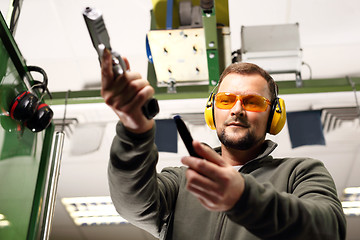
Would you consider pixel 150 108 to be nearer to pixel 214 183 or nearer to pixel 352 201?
pixel 214 183

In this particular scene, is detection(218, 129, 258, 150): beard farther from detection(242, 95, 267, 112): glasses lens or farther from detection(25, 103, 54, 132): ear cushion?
detection(25, 103, 54, 132): ear cushion

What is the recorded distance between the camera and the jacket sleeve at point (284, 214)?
95 centimetres

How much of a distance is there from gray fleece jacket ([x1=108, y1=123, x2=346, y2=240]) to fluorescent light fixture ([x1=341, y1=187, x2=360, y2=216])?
3.85 m

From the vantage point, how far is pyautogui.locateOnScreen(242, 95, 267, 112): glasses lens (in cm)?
150


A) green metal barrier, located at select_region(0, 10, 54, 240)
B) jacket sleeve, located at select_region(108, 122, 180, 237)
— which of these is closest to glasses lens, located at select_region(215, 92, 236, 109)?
jacket sleeve, located at select_region(108, 122, 180, 237)

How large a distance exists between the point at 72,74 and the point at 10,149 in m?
2.32

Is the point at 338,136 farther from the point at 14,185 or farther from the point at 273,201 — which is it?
the point at 273,201

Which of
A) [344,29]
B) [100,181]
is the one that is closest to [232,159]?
[344,29]

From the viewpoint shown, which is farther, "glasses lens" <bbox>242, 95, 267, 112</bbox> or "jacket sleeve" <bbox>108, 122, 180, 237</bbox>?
"glasses lens" <bbox>242, 95, 267, 112</bbox>

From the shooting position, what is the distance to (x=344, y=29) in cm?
386

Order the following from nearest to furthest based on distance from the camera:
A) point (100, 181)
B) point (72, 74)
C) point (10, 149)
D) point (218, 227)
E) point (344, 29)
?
point (218, 227) → point (10, 149) → point (344, 29) → point (72, 74) → point (100, 181)

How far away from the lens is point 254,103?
151 centimetres

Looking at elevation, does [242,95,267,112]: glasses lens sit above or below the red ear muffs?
above

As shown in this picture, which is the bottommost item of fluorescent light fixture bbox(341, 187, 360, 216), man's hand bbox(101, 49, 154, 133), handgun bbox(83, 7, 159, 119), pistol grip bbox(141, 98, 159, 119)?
fluorescent light fixture bbox(341, 187, 360, 216)
